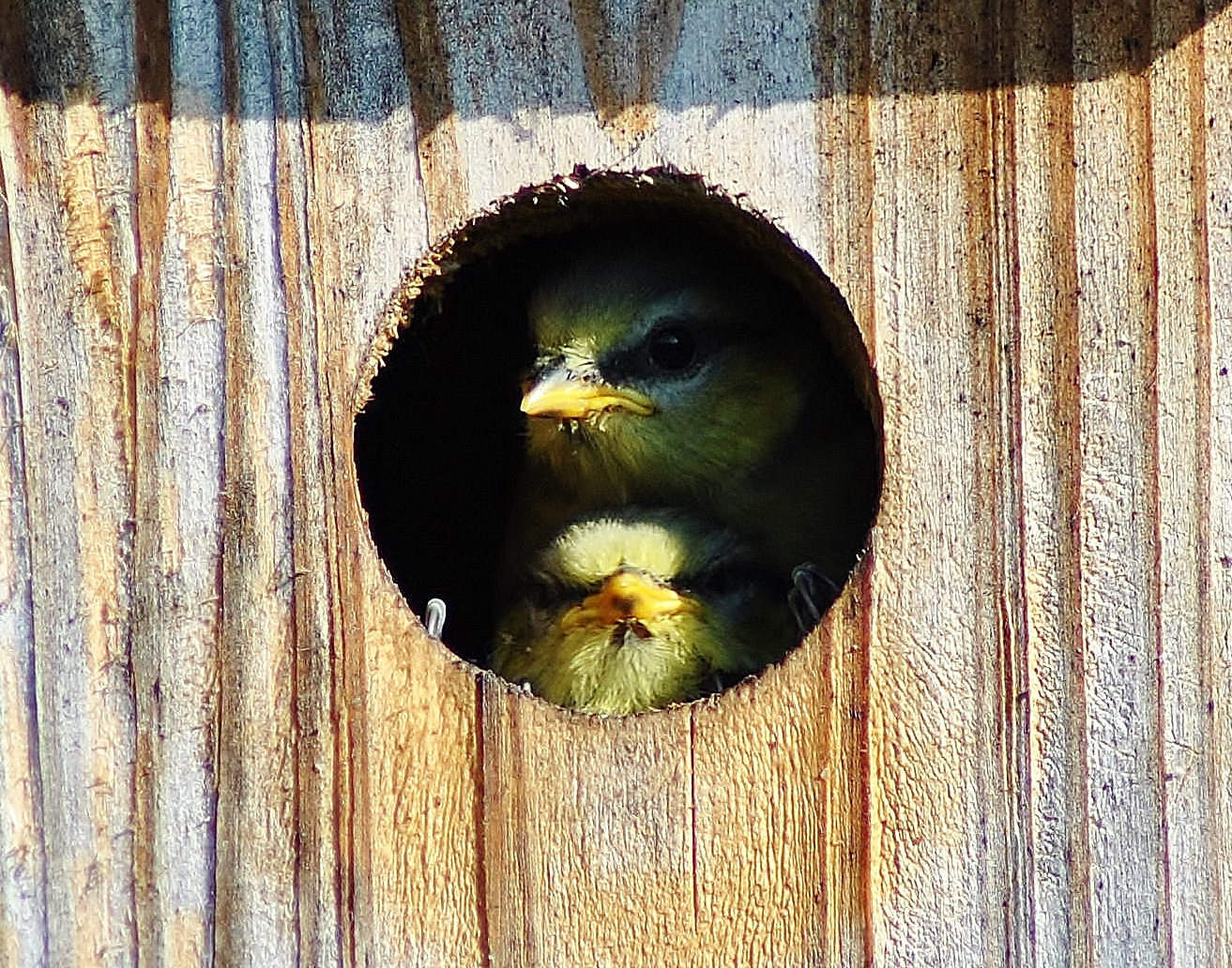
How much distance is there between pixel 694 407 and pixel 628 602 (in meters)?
0.50

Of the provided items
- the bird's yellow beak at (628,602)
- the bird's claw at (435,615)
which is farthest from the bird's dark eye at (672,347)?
the bird's claw at (435,615)

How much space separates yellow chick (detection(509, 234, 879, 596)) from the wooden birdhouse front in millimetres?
702

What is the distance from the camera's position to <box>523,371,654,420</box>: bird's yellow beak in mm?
2934

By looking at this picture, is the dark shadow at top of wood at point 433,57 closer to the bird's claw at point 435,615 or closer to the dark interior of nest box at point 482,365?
the dark interior of nest box at point 482,365

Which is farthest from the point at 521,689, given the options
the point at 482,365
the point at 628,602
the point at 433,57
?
the point at 482,365

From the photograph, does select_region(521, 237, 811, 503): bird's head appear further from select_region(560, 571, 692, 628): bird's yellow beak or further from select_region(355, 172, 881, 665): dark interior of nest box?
select_region(560, 571, 692, 628): bird's yellow beak

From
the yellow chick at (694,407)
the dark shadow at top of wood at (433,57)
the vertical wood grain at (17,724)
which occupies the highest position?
the dark shadow at top of wood at (433,57)

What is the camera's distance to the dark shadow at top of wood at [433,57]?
91.1 inches

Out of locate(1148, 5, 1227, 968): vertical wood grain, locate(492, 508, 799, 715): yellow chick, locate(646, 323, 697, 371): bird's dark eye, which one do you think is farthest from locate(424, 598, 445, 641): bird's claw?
locate(1148, 5, 1227, 968): vertical wood grain

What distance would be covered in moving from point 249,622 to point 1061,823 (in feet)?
3.12

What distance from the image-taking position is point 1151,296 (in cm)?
225

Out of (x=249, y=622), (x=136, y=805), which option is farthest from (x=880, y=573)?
(x=136, y=805)

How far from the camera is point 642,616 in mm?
2836

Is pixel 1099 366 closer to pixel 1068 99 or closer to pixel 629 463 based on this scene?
pixel 1068 99
